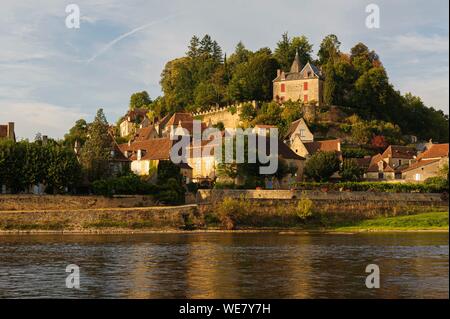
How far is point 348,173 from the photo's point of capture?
71.9 m

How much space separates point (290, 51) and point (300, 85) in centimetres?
916

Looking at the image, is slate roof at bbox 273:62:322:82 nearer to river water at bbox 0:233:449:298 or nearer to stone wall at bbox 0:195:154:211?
stone wall at bbox 0:195:154:211

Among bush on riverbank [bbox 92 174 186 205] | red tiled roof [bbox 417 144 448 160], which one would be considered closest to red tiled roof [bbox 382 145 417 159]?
red tiled roof [bbox 417 144 448 160]

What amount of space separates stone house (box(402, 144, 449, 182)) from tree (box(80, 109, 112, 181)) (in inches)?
1270

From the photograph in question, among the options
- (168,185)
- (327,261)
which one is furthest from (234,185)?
(327,261)

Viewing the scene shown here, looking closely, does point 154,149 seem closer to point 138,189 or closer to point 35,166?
point 138,189

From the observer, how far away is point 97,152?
65.6 metres

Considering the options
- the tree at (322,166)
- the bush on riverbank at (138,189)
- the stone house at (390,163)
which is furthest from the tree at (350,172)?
the bush on riverbank at (138,189)

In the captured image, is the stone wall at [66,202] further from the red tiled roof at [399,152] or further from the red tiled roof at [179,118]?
the red tiled roof at [179,118]

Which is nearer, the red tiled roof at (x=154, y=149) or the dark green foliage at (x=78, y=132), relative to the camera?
the red tiled roof at (x=154, y=149)

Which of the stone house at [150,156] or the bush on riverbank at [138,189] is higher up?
the stone house at [150,156]

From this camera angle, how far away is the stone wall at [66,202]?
57.9 metres

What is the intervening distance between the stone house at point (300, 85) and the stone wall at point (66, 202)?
3737 centimetres
